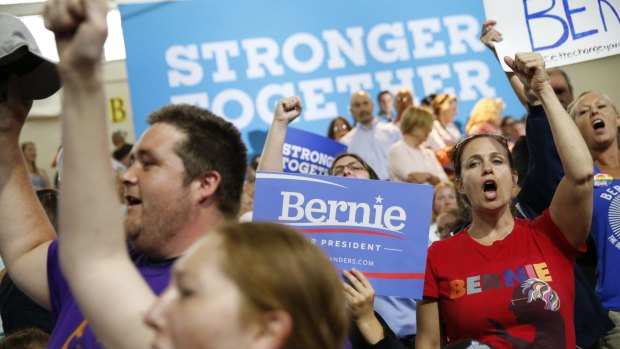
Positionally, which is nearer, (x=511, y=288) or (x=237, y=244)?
(x=237, y=244)

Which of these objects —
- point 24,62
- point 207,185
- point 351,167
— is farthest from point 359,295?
point 24,62

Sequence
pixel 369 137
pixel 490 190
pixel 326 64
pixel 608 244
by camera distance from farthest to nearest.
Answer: pixel 326 64
pixel 369 137
pixel 608 244
pixel 490 190

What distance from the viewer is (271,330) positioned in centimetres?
128

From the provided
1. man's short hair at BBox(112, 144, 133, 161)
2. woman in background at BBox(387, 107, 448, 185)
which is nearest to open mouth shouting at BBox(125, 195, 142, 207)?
woman in background at BBox(387, 107, 448, 185)

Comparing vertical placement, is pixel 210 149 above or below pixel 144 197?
above

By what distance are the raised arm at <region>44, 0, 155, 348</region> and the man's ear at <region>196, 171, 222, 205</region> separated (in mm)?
744

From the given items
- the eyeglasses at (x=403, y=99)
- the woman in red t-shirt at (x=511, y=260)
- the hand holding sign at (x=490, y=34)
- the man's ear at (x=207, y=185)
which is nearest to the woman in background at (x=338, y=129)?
the eyeglasses at (x=403, y=99)

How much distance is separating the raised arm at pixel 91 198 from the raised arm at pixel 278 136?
7.46 feet

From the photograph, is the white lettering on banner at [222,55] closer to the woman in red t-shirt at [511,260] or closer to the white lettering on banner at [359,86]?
the white lettering on banner at [359,86]

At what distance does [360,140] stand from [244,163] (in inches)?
260

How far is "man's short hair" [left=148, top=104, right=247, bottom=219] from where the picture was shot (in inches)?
87.9

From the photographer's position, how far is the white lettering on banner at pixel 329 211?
3211 millimetres

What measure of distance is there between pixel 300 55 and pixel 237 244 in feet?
33.6

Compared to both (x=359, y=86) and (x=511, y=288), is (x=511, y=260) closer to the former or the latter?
(x=511, y=288)
